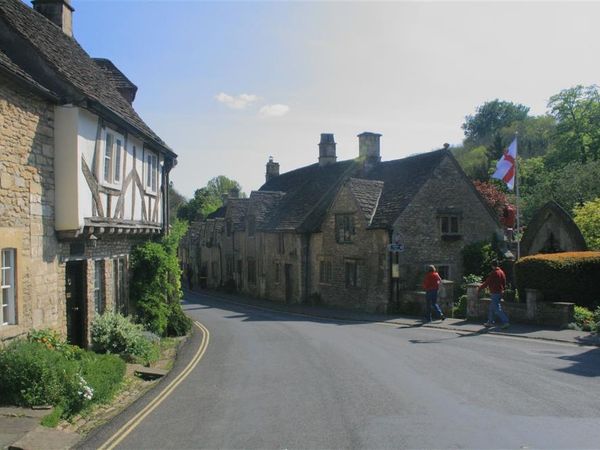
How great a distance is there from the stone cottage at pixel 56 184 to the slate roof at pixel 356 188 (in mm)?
15033

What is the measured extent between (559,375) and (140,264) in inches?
493

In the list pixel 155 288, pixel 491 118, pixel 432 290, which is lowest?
pixel 432 290

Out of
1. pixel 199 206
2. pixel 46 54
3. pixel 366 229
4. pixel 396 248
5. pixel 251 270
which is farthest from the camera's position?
pixel 199 206

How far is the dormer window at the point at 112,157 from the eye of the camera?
1407 centimetres

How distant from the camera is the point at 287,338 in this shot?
58.4ft

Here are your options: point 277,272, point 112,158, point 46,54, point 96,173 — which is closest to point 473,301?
point 112,158

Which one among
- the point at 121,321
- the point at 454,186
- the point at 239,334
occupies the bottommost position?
the point at 239,334

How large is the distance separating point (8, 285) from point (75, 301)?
3.27 meters

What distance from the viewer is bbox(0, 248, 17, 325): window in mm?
10352

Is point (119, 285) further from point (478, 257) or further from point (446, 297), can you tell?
point (478, 257)

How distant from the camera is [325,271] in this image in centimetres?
3275

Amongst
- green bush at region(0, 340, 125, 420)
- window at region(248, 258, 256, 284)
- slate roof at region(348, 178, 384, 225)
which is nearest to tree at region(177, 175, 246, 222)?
window at region(248, 258, 256, 284)

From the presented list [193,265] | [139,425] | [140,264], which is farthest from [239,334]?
[193,265]

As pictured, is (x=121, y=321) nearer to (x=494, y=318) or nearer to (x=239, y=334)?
(x=239, y=334)
